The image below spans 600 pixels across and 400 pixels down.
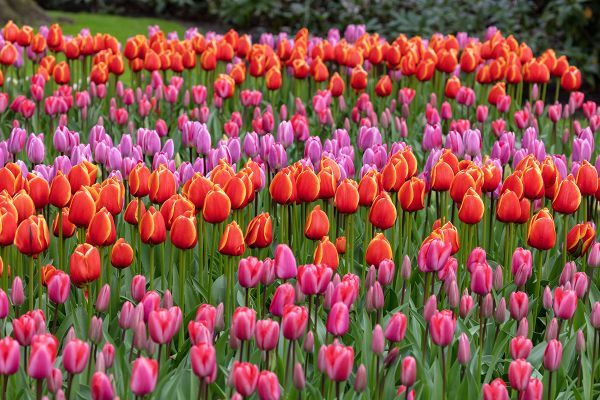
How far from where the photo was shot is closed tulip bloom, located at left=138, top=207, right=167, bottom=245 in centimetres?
353

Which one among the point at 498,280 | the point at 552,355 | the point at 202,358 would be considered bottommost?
the point at 498,280

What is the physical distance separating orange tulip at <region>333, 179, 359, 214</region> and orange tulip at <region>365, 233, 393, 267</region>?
371 mm

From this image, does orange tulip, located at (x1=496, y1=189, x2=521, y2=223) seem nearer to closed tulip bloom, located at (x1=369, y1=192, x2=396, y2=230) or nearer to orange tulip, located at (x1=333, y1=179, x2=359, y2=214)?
closed tulip bloom, located at (x1=369, y1=192, x2=396, y2=230)

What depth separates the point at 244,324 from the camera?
293cm

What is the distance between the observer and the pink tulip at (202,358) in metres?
2.65

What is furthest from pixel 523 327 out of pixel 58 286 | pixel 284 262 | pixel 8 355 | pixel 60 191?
pixel 60 191

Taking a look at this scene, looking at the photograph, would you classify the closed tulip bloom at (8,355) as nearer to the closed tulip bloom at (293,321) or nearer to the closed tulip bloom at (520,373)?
the closed tulip bloom at (293,321)

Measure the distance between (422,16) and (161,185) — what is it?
978 cm

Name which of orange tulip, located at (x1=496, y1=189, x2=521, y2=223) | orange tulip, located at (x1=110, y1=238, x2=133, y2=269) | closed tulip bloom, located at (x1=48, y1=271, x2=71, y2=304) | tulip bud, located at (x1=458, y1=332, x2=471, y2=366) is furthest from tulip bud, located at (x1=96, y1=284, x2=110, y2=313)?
orange tulip, located at (x1=496, y1=189, x2=521, y2=223)

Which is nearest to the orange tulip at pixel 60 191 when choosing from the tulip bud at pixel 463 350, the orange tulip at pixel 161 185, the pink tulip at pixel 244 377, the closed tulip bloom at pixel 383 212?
the orange tulip at pixel 161 185

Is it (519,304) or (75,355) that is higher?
(75,355)

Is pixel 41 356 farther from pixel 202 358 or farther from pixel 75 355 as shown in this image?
pixel 202 358

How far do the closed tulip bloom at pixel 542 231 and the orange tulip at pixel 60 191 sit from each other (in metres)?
1.76

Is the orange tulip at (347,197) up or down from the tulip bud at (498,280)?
up
